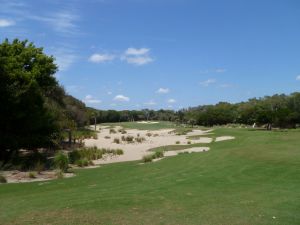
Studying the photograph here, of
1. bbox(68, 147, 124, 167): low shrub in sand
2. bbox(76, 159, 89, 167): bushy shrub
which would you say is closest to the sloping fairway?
bbox(76, 159, 89, 167): bushy shrub

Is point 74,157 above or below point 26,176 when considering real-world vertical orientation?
above

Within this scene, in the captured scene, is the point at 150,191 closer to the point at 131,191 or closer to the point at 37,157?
the point at 131,191

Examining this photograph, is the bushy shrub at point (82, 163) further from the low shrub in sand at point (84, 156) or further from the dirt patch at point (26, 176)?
the dirt patch at point (26, 176)

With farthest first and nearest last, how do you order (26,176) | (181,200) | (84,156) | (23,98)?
(84,156), (23,98), (26,176), (181,200)

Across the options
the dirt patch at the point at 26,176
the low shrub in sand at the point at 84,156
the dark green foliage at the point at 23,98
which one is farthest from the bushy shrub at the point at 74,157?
the dirt patch at the point at 26,176

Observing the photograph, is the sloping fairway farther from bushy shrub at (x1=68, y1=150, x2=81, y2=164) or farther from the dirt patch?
bushy shrub at (x1=68, y1=150, x2=81, y2=164)

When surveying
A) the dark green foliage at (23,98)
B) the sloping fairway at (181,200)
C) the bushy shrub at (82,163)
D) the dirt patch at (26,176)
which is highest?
the dark green foliage at (23,98)

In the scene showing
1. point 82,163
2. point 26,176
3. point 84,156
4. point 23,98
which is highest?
point 23,98

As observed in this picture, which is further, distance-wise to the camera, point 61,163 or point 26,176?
point 61,163

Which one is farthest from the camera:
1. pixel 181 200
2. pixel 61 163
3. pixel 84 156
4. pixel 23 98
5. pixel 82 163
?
A: pixel 84 156

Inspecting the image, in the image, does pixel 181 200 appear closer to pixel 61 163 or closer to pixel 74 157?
pixel 61 163

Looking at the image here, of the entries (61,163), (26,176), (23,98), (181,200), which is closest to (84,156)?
(23,98)

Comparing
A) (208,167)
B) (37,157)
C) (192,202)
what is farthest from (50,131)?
(192,202)

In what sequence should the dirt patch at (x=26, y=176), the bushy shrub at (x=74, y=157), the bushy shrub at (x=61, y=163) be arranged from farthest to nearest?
the bushy shrub at (x=74, y=157) < the bushy shrub at (x=61, y=163) < the dirt patch at (x=26, y=176)
